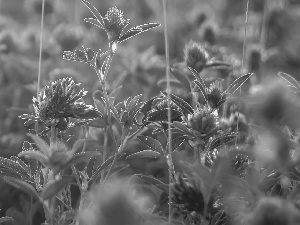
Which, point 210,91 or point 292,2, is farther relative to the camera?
point 292,2

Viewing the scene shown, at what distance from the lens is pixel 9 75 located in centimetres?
194

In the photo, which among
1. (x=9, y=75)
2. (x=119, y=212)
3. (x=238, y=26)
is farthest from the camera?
(x=238, y=26)

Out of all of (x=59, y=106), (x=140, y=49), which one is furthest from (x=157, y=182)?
(x=140, y=49)

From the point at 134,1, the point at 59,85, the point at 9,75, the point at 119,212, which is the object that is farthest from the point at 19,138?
the point at 134,1

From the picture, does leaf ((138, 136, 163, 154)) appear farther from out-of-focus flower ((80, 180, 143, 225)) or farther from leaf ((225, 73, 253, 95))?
out-of-focus flower ((80, 180, 143, 225))

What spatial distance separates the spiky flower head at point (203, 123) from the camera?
2.89ft

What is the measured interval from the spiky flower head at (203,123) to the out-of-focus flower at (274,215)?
0.24 metres

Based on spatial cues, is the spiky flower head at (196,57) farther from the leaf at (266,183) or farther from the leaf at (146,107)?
the leaf at (266,183)

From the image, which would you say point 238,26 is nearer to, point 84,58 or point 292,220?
point 84,58

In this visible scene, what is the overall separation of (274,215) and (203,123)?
276 mm

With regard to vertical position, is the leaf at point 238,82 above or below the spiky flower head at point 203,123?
above

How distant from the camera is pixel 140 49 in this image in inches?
111

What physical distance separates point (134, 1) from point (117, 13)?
2524 mm

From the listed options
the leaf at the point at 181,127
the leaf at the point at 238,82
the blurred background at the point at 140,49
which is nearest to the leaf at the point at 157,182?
the leaf at the point at 181,127
